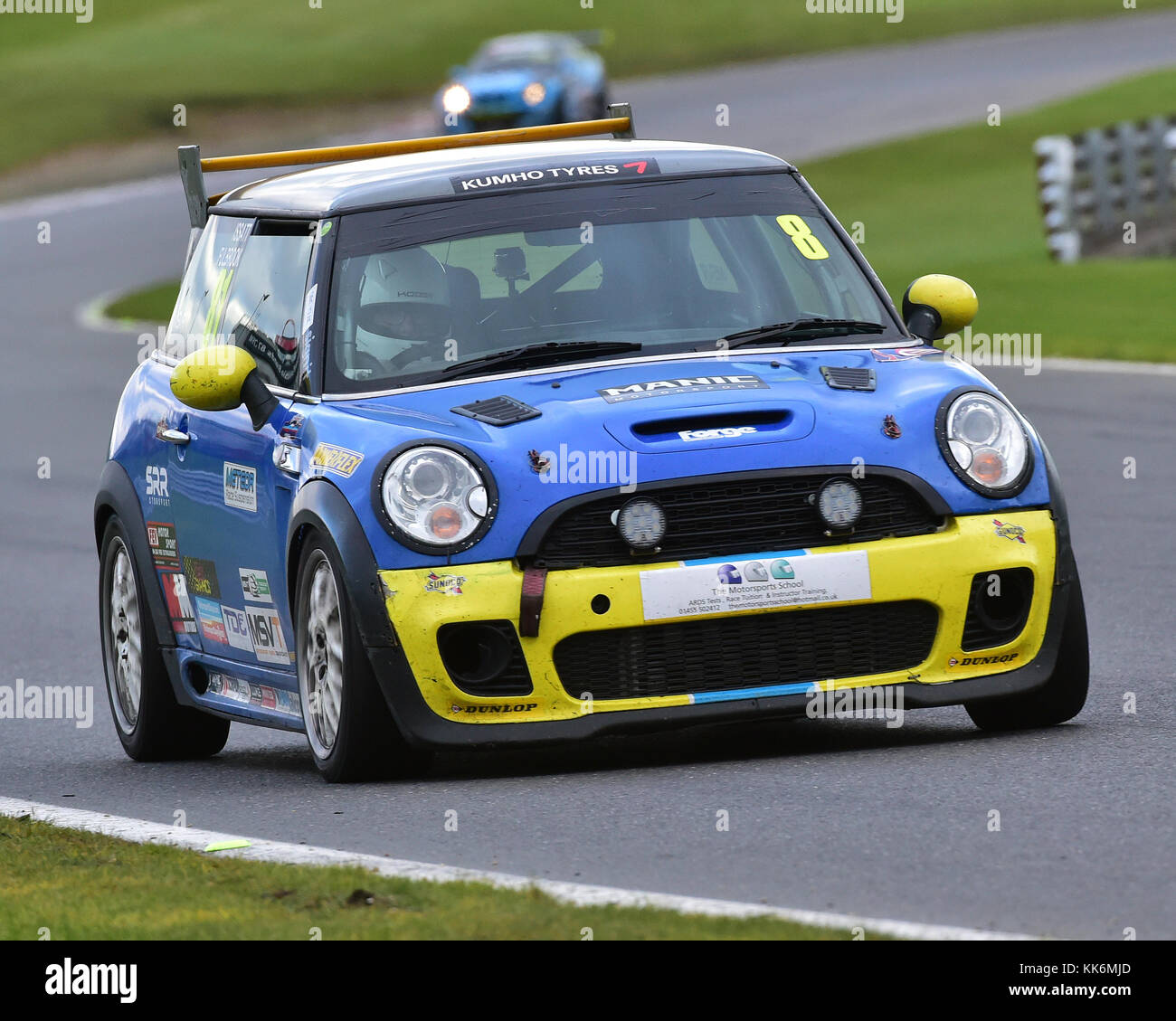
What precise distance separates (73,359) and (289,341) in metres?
17.6

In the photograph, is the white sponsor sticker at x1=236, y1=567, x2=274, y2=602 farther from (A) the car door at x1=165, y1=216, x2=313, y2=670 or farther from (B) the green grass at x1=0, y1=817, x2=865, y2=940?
(B) the green grass at x1=0, y1=817, x2=865, y2=940

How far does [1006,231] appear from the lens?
106 ft

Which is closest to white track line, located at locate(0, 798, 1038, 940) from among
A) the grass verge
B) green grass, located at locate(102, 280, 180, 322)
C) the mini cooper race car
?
the mini cooper race car

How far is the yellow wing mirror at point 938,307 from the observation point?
325 inches

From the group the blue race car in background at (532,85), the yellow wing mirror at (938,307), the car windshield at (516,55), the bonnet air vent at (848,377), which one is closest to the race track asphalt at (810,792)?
the bonnet air vent at (848,377)

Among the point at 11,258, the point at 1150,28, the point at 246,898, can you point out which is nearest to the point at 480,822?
the point at 246,898

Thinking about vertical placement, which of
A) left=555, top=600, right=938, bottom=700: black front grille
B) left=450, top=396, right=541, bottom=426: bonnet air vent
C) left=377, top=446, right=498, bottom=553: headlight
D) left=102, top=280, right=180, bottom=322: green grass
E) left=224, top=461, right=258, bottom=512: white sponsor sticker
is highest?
left=450, top=396, right=541, bottom=426: bonnet air vent

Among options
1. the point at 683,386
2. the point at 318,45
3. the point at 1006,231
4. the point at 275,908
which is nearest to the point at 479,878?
the point at 275,908

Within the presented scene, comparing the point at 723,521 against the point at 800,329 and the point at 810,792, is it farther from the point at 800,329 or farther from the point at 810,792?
the point at 800,329

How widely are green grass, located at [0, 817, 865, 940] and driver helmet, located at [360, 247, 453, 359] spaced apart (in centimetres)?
191

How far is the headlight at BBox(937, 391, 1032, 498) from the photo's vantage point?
23.7 feet

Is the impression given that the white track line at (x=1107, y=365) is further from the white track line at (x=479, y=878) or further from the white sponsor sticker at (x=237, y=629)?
the white track line at (x=479, y=878)

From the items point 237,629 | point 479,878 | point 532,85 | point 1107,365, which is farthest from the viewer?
point 532,85

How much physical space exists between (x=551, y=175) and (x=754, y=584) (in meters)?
1.78
